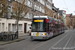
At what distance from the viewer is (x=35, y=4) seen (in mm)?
48688

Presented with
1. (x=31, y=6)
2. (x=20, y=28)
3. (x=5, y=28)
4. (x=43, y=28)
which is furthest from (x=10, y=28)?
(x=43, y=28)

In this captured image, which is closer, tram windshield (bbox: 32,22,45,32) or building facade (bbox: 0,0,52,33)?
tram windshield (bbox: 32,22,45,32)

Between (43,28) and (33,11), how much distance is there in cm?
2895

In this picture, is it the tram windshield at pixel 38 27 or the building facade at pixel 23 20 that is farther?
the building facade at pixel 23 20

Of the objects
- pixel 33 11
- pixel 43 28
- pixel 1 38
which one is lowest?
pixel 1 38

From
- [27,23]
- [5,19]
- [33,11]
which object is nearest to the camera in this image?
[5,19]

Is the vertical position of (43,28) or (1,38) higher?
(43,28)

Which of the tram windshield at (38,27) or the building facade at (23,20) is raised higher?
the building facade at (23,20)

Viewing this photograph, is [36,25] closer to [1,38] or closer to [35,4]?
[1,38]

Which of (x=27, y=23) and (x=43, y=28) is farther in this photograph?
(x=27, y=23)

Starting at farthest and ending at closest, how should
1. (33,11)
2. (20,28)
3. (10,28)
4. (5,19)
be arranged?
1. (33,11)
2. (20,28)
3. (10,28)
4. (5,19)

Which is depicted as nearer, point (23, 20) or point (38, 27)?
point (38, 27)

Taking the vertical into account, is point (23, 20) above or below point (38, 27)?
above

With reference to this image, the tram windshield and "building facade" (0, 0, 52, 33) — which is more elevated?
"building facade" (0, 0, 52, 33)
